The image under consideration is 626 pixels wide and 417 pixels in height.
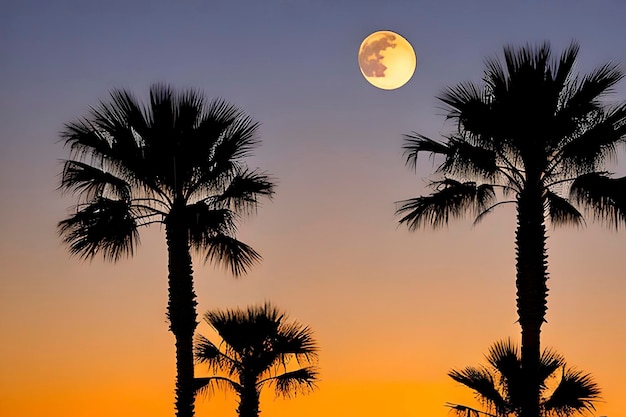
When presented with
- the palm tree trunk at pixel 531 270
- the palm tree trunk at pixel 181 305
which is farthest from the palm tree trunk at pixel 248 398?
the palm tree trunk at pixel 531 270

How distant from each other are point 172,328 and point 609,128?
36.6 ft

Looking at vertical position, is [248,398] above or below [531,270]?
below

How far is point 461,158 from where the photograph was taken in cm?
2967

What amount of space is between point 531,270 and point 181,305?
8.32 meters

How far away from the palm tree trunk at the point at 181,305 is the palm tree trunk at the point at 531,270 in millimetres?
7854

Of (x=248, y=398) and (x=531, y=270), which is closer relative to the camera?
(x=531, y=270)

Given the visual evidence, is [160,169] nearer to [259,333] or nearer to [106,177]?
[106,177]

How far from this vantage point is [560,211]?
Result: 29109 millimetres

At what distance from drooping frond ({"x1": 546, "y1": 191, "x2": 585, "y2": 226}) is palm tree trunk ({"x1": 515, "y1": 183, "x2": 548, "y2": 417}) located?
0.26 meters

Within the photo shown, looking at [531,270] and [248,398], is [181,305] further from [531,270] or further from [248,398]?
[531,270]

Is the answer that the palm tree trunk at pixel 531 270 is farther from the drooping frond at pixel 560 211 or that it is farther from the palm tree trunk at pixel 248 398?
the palm tree trunk at pixel 248 398

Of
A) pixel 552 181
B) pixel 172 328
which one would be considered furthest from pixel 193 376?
pixel 552 181

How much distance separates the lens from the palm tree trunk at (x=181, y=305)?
1217 inches

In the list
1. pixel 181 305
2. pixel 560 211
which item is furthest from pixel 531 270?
pixel 181 305
